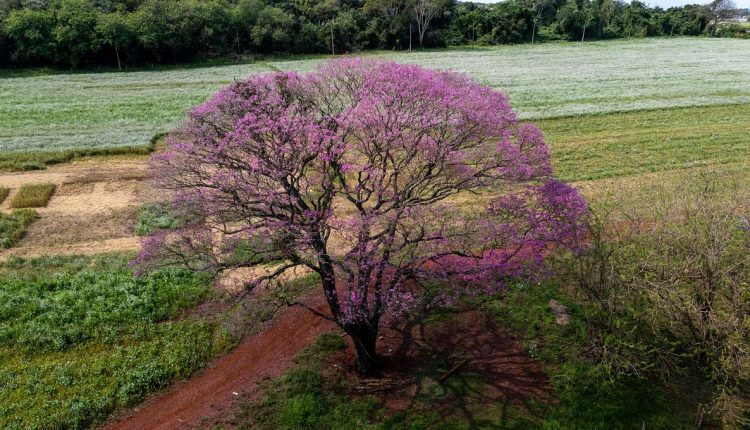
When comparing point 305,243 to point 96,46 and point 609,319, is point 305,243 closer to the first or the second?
point 609,319

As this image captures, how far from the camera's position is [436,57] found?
75.4 metres

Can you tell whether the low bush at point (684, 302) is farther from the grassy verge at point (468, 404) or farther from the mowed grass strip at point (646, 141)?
the mowed grass strip at point (646, 141)

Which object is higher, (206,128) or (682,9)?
(682,9)

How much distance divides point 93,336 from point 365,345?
29.5 ft

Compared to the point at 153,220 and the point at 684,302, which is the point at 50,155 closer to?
the point at 153,220

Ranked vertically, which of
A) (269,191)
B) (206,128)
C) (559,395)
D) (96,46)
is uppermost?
(96,46)

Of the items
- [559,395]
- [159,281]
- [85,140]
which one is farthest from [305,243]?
[85,140]

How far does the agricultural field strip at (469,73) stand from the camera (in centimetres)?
4066

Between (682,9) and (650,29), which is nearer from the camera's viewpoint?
(650,29)

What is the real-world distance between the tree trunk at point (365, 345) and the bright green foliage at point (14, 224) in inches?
678

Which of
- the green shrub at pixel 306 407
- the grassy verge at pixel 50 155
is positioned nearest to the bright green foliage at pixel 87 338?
the green shrub at pixel 306 407

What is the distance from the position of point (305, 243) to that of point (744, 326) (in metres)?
9.81

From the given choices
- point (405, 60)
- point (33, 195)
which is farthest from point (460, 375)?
point (405, 60)

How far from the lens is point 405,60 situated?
7062 centimetres
